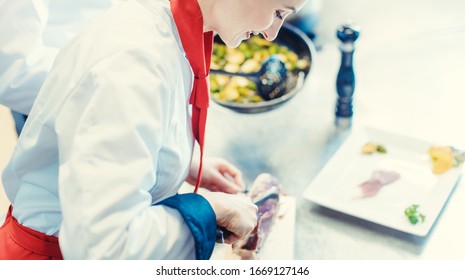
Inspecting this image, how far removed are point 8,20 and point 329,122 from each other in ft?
2.57

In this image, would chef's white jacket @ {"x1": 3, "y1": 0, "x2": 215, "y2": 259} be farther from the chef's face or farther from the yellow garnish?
the yellow garnish

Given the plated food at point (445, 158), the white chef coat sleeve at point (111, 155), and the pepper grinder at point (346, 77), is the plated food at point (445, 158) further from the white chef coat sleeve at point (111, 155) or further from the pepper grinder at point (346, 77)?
the white chef coat sleeve at point (111, 155)

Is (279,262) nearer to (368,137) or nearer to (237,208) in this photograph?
(237,208)

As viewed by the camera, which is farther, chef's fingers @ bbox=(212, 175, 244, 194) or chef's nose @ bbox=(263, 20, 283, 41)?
chef's fingers @ bbox=(212, 175, 244, 194)

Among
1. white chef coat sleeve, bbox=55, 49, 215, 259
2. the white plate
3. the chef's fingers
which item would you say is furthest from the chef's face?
the white plate

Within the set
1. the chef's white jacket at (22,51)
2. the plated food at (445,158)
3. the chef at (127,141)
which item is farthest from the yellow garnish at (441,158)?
the chef's white jacket at (22,51)

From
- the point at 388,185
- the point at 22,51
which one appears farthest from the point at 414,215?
the point at 22,51

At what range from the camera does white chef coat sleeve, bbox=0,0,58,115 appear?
1227mm

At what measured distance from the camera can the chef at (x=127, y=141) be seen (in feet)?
2.51

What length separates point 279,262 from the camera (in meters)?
1.03

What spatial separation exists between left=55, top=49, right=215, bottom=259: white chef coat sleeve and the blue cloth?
0.07 metres

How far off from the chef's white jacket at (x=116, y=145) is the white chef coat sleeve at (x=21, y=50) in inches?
13.1

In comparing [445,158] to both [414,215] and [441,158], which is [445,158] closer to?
[441,158]

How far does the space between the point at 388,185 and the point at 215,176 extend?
0.38 meters
